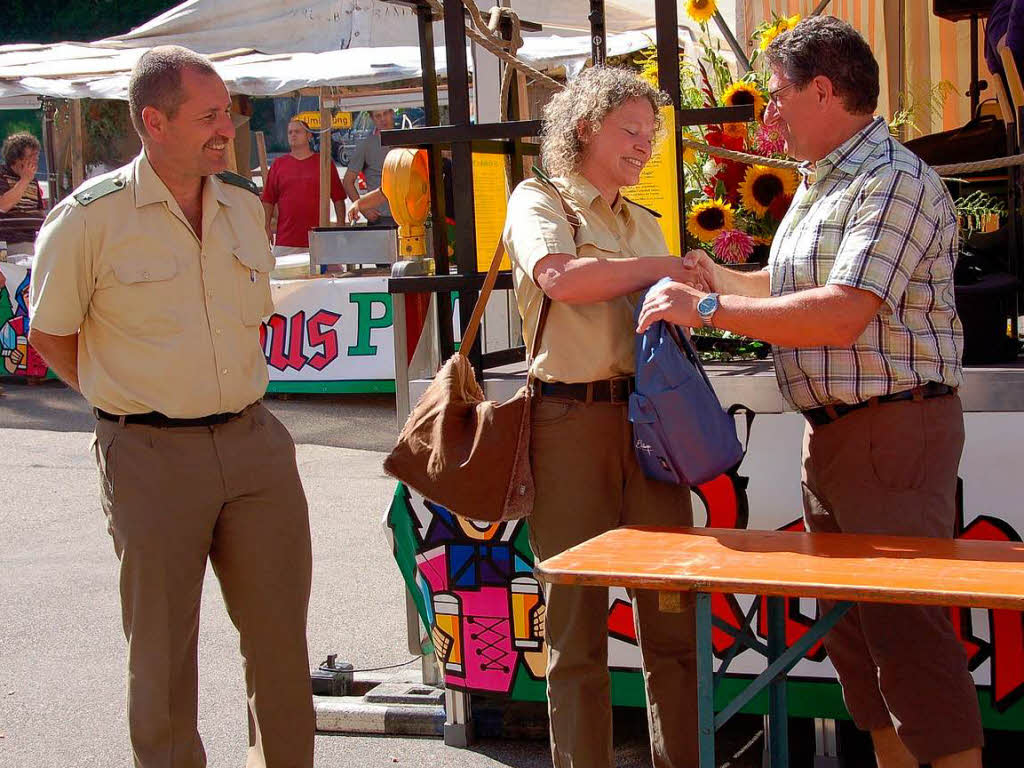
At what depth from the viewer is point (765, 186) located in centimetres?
395

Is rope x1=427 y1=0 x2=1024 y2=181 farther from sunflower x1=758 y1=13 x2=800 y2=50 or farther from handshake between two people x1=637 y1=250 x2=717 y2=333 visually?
handshake between two people x1=637 y1=250 x2=717 y2=333

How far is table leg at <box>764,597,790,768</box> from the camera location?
3.05 m

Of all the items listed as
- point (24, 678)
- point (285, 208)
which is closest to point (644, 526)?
point (24, 678)

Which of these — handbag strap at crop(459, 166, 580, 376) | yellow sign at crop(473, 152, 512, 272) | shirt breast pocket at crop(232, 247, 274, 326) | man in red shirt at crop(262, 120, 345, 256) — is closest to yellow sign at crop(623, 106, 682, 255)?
yellow sign at crop(473, 152, 512, 272)

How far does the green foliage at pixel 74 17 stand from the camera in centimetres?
→ 3164

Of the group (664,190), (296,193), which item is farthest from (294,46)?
(664,190)

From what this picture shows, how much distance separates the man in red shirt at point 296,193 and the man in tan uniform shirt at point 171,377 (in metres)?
8.33

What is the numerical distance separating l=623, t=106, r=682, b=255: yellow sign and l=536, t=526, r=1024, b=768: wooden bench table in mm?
1063

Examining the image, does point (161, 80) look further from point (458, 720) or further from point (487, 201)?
point (458, 720)

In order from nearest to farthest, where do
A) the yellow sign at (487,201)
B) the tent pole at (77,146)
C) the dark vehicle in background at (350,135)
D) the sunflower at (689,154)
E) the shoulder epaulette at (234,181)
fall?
1. the shoulder epaulette at (234,181)
2. the yellow sign at (487,201)
3. the sunflower at (689,154)
4. the tent pole at (77,146)
5. the dark vehicle in background at (350,135)

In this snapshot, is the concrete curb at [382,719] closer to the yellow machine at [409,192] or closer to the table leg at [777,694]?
the table leg at [777,694]

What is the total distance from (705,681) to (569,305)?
2.91ft

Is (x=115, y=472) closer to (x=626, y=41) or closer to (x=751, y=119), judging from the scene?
(x=751, y=119)

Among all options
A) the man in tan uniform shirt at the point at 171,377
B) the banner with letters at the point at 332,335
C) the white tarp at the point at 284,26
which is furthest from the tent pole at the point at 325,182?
the man in tan uniform shirt at the point at 171,377
